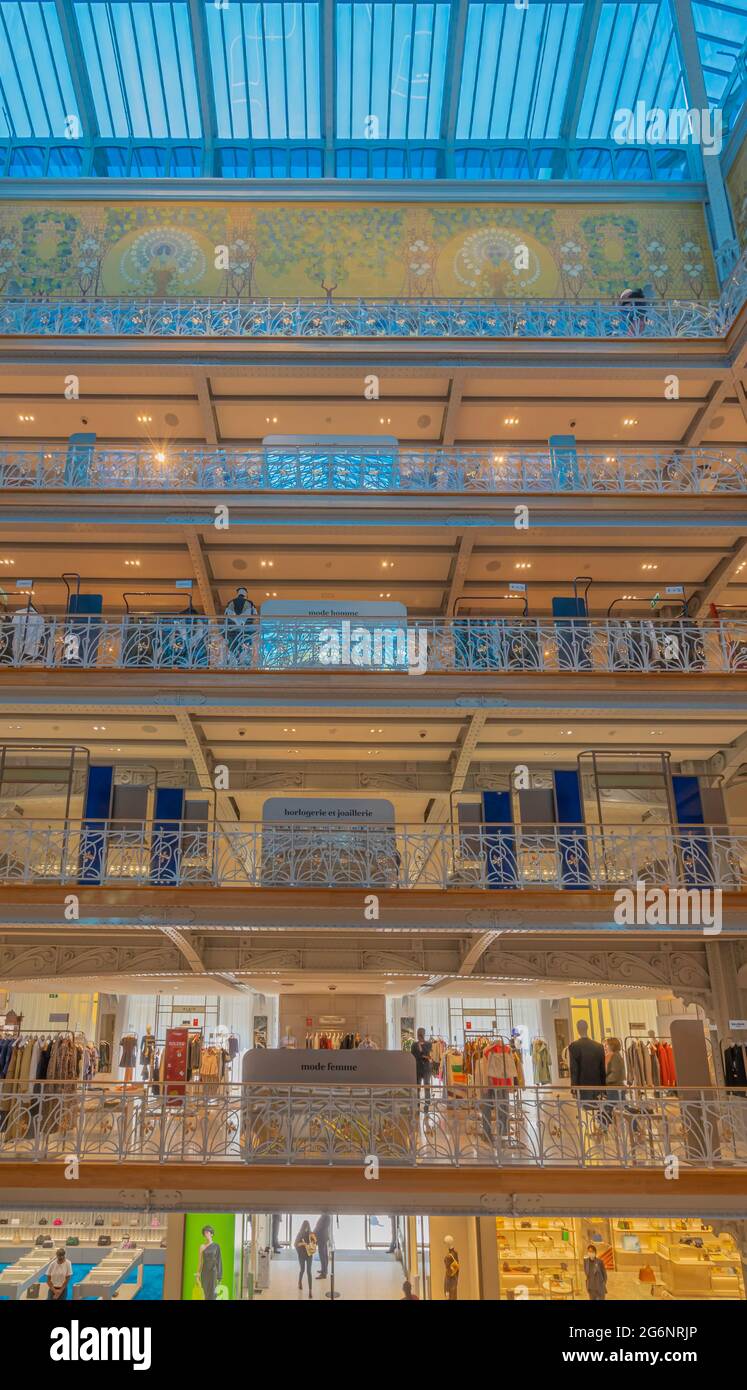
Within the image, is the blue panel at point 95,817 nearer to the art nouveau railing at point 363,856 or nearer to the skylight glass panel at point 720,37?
the art nouveau railing at point 363,856

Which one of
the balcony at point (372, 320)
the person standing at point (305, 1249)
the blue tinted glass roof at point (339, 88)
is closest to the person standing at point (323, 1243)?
the person standing at point (305, 1249)

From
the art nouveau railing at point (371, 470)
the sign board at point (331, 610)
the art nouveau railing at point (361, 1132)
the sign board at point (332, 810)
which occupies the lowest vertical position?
the art nouveau railing at point (361, 1132)

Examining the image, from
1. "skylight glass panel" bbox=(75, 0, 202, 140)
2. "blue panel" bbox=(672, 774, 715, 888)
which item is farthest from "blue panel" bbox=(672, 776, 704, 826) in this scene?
"skylight glass panel" bbox=(75, 0, 202, 140)

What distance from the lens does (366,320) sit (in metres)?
18.0

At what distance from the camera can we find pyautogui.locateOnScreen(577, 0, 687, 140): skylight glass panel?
20422 millimetres

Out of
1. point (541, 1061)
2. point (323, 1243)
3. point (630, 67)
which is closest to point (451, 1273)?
point (323, 1243)

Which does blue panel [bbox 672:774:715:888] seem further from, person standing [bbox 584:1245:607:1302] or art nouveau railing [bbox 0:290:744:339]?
art nouveau railing [bbox 0:290:744:339]

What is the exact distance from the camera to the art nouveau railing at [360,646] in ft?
48.9

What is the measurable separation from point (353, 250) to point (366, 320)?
251 centimetres

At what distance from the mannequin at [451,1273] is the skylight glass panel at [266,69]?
75.8 feet

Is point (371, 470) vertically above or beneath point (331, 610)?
above

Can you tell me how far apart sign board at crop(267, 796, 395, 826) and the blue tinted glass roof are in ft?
49.3

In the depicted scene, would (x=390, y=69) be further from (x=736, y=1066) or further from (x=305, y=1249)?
(x=305, y=1249)

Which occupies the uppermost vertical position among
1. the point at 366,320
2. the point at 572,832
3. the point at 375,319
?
the point at 375,319
